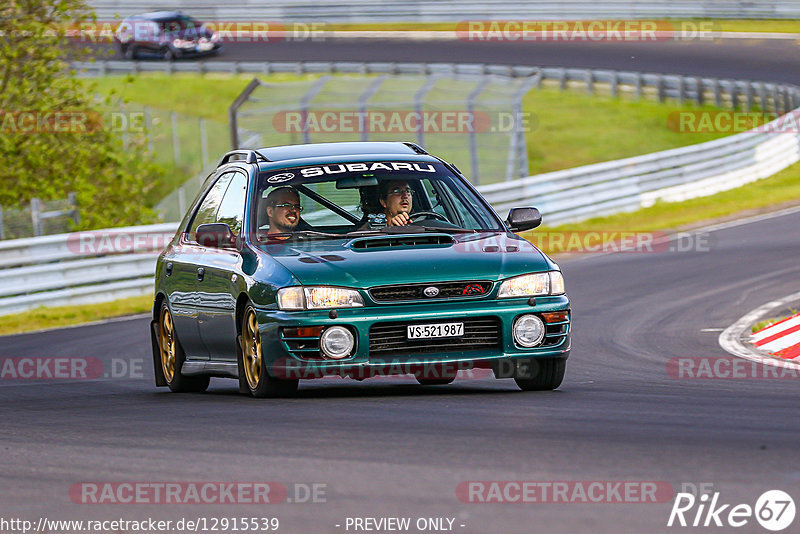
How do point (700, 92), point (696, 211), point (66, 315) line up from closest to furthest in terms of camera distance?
point (66, 315)
point (696, 211)
point (700, 92)

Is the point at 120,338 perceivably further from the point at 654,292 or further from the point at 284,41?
the point at 284,41

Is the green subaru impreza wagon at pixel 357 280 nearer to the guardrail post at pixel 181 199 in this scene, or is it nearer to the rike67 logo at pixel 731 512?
the rike67 logo at pixel 731 512

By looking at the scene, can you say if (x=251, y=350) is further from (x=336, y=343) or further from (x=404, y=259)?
(x=404, y=259)

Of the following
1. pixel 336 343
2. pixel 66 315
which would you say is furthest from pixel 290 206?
pixel 66 315

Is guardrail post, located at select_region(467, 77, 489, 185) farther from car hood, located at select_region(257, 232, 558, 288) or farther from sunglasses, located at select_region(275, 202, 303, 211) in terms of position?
car hood, located at select_region(257, 232, 558, 288)

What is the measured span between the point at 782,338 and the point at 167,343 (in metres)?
5.21

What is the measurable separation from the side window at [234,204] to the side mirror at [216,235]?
16 centimetres

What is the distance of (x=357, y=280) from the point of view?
827cm

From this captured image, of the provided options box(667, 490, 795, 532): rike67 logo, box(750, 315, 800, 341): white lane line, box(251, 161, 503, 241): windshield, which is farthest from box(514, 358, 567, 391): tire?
box(750, 315, 800, 341): white lane line

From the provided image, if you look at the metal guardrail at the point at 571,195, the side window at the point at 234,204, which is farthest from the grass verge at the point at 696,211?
the side window at the point at 234,204

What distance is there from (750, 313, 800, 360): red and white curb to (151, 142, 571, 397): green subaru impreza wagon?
127 inches

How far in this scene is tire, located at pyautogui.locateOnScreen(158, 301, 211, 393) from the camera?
10.4m

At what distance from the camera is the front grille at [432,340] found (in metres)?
8.27

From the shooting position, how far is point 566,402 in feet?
26.3
